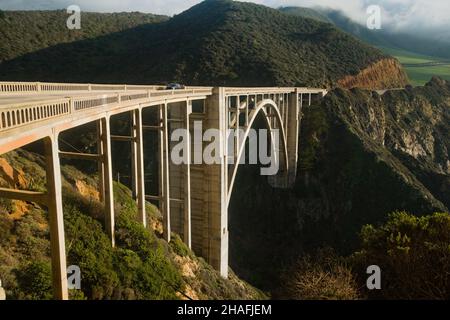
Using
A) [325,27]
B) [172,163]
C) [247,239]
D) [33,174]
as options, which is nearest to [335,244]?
[247,239]

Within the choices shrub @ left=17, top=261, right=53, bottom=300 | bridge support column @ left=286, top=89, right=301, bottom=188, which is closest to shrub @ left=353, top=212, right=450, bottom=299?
shrub @ left=17, top=261, right=53, bottom=300

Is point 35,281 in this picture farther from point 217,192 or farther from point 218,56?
point 218,56

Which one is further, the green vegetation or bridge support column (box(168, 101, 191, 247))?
bridge support column (box(168, 101, 191, 247))

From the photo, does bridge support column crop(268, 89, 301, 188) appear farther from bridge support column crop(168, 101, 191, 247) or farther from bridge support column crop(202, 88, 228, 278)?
bridge support column crop(168, 101, 191, 247)

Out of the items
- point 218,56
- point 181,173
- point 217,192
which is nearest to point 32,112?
point 181,173

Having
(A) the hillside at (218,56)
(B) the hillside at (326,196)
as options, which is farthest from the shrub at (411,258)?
(A) the hillside at (218,56)

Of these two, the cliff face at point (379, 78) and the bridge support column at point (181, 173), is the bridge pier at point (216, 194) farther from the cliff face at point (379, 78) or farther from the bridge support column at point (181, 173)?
the cliff face at point (379, 78)
